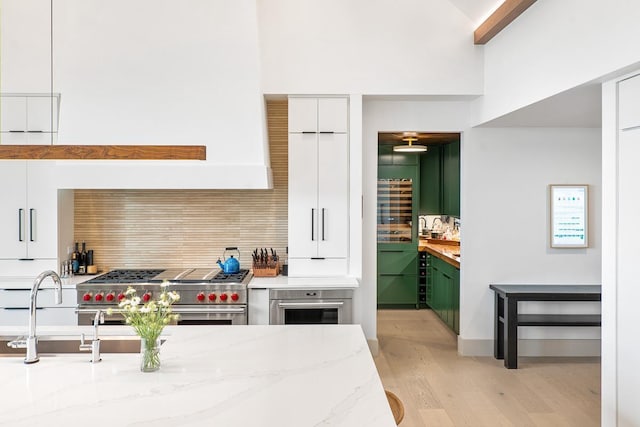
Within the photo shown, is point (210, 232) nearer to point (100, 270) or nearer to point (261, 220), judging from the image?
point (261, 220)

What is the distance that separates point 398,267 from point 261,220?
277cm

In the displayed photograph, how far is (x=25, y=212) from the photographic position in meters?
4.59

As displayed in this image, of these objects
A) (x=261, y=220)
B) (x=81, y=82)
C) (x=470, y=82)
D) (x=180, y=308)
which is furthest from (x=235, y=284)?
(x=470, y=82)

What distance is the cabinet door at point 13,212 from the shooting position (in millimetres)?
4582

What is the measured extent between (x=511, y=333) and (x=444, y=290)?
1559 millimetres

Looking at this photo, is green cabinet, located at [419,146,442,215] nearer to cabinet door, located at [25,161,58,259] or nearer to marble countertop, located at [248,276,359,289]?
marble countertop, located at [248,276,359,289]

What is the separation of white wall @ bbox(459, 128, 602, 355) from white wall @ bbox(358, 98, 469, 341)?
0.79ft

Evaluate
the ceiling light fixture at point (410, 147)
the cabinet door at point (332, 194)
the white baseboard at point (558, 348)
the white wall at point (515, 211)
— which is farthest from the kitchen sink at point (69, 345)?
the ceiling light fixture at point (410, 147)

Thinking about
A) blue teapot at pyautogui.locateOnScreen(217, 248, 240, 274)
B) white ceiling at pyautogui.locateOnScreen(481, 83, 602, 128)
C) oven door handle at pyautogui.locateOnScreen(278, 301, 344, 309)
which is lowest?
oven door handle at pyautogui.locateOnScreen(278, 301, 344, 309)

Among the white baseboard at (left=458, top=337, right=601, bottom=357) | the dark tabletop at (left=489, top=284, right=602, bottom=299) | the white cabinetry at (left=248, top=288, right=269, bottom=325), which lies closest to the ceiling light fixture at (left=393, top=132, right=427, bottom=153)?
the dark tabletop at (left=489, top=284, right=602, bottom=299)

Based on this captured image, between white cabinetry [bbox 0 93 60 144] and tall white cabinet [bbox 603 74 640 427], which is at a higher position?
white cabinetry [bbox 0 93 60 144]

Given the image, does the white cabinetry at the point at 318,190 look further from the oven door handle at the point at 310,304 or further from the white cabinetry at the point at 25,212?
the white cabinetry at the point at 25,212

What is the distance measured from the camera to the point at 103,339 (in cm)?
255

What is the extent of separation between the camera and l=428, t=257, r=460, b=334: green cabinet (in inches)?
223
